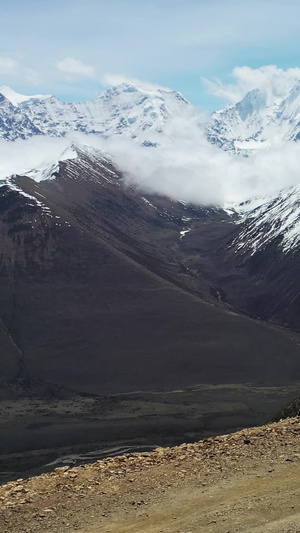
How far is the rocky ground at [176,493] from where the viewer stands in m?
18.4

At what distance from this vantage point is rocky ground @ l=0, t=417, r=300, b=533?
1836 centimetres

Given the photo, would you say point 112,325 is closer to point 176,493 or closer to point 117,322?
point 117,322

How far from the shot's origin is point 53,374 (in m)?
123

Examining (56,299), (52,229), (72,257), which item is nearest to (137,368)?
(56,299)

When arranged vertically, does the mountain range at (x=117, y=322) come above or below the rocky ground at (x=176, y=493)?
above

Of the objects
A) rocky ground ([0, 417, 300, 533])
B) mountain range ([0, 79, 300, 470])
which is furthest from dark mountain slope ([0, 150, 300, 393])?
rocky ground ([0, 417, 300, 533])

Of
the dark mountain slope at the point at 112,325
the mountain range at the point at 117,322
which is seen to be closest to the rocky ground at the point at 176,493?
the mountain range at the point at 117,322

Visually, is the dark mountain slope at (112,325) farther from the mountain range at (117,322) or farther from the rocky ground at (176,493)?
the rocky ground at (176,493)

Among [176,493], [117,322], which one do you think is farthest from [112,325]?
[176,493]

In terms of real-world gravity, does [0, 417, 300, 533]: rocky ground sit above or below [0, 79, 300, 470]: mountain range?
below

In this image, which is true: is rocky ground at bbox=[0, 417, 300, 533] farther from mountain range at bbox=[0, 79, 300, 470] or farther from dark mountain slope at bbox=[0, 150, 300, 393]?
dark mountain slope at bbox=[0, 150, 300, 393]

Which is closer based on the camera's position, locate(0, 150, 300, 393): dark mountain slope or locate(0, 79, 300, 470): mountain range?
locate(0, 79, 300, 470): mountain range

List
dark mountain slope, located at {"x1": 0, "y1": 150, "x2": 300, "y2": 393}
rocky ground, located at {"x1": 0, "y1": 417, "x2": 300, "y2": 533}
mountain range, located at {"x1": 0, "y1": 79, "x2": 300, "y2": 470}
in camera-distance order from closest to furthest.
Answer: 1. rocky ground, located at {"x1": 0, "y1": 417, "x2": 300, "y2": 533}
2. mountain range, located at {"x1": 0, "y1": 79, "x2": 300, "y2": 470}
3. dark mountain slope, located at {"x1": 0, "y1": 150, "x2": 300, "y2": 393}

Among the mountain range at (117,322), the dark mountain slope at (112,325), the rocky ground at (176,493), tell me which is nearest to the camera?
the rocky ground at (176,493)
